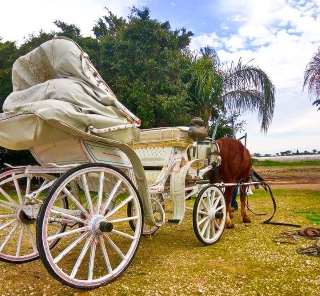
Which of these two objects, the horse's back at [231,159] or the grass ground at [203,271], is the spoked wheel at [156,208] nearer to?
the grass ground at [203,271]

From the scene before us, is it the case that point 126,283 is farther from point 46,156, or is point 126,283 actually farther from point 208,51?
point 208,51

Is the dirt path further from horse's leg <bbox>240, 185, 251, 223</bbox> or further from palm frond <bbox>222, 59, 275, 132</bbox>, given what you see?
horse's leg <bbox>240, 185, 251, 223</bbox>

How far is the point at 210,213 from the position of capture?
4.89 meters

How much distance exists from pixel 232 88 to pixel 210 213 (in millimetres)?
8272

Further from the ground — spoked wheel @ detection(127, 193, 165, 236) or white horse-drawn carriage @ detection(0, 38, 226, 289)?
white horse-drawn carriage @ detection(0, 38, 226, 289)

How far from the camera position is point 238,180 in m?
6.57

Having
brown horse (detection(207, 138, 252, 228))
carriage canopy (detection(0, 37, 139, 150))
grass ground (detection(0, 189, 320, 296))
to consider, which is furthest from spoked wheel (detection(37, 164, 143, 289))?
brown horse (detection(207, 138, 252, 228))

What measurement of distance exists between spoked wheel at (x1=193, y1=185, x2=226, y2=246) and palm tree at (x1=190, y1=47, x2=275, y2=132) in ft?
23.6

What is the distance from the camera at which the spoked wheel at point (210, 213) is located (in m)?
4.77

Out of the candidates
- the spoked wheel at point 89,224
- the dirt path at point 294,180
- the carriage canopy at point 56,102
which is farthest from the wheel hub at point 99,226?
the dirt path at point 294,180

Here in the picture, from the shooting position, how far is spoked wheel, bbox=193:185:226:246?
4770mm

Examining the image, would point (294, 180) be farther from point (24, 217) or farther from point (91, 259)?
point (91, 259)

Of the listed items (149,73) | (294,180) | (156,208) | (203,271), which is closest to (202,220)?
(156,208)

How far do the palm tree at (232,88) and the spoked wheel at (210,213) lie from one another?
7206 millimetres
